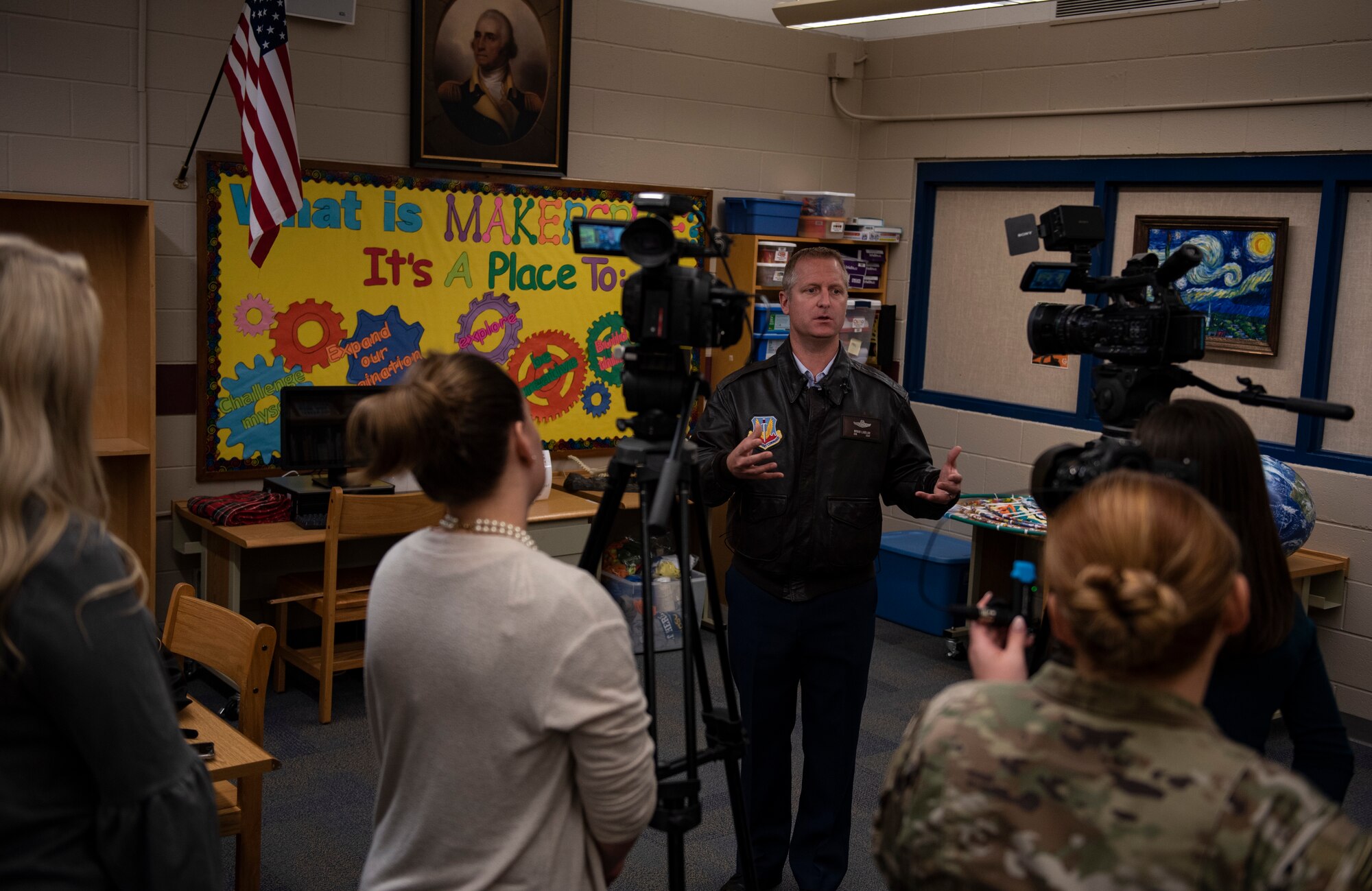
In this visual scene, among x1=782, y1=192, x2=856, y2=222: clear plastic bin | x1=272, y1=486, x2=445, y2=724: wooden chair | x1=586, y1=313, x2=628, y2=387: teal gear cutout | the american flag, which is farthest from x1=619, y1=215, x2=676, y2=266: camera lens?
x1=782, y1=192, x2=856, y2=222: clear plastic bin

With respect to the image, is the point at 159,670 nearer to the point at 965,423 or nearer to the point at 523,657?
the point at 523,657

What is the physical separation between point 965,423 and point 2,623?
5010mm

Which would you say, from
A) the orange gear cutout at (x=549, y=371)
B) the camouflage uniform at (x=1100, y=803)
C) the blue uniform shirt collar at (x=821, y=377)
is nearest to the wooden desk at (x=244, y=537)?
the orange gear cutout at (x=549, y=371)

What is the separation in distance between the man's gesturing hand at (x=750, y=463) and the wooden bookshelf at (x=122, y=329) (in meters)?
2.36

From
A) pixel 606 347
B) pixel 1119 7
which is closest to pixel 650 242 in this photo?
pixel 606 347

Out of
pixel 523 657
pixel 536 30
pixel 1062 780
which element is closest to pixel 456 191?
pixel 536 30

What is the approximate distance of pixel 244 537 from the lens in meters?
4.09

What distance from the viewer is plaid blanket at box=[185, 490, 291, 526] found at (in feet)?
13.9

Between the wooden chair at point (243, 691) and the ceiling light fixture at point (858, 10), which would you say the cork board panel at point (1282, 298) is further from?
the wooden chair at point (243, 691)

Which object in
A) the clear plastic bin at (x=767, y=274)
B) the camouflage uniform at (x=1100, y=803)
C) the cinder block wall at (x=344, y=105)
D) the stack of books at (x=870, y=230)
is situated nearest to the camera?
the camouflage uniform at (x=1100, y=803)

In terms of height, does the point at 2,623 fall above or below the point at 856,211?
below

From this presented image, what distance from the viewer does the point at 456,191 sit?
197 inches

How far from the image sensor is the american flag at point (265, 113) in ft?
13.1

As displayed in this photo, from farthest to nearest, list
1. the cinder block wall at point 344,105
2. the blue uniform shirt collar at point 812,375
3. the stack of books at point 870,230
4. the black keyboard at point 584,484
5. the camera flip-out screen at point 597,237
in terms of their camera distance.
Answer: the stack of books at point 870,230
the black keyboard at point 584,484
the cinder block wall at point 344,105
the blue uniform shirt collar at point 812,375
the camera flip-out screen at point 597,237
